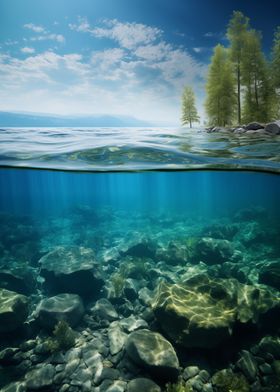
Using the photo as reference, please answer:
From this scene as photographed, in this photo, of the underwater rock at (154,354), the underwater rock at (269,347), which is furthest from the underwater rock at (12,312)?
the underwater rock at (269,347)

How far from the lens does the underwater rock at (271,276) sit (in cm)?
1058

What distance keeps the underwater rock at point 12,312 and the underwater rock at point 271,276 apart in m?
10.2

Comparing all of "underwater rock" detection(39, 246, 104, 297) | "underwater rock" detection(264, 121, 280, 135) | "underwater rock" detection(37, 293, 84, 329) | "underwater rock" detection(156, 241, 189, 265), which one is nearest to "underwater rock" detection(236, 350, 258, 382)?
"underwater rock" detection(37, 293, 84, 329)

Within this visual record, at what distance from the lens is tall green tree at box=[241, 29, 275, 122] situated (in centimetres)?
2215

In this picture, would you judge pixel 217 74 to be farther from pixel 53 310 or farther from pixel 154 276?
pixel 53 310

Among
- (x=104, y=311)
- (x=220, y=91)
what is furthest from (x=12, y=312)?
(x=220, y=91)

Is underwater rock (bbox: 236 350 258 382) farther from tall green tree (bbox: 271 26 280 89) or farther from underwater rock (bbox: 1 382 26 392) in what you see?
tall green tree (bbox: 271 26 280 89)

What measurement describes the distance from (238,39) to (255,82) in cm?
447

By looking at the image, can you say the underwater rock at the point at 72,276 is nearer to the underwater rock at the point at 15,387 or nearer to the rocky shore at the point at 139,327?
the rocky shore at the point at 139,327

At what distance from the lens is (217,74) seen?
2423 centimetres

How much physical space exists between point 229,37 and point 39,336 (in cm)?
2827

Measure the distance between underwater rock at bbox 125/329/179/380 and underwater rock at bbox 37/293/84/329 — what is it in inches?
104

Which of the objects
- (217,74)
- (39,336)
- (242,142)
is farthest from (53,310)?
(217,74)

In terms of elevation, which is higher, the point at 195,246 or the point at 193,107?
the point at 193,107
